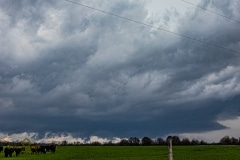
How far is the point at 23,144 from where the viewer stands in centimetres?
7481

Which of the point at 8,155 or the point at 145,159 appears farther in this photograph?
the point at 8,155

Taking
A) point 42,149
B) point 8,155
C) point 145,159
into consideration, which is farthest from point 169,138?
point 42,149

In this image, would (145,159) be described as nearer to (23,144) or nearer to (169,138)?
(169,138)

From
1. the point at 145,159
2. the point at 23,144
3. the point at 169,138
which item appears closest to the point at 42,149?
the point at 23,144

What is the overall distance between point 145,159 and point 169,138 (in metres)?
24.2

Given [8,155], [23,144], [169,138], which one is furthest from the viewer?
[23,144]

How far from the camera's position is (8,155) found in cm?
6938

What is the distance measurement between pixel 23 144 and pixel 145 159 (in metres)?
38.6

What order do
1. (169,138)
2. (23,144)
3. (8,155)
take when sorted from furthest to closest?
(23,144) → (8,155) → (169,138)

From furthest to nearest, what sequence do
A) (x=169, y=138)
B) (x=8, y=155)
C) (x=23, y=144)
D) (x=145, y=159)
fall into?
(x=23, y=144) < (x=8, y=155) < (x=145, y=159) < (x=169, y=138)

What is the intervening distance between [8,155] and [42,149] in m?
8.09

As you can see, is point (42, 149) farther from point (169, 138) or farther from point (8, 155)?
point (169, 138)

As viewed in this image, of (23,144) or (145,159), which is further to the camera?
(23,144)

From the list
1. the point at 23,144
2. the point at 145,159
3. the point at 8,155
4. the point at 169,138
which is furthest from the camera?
the point at 23,144
